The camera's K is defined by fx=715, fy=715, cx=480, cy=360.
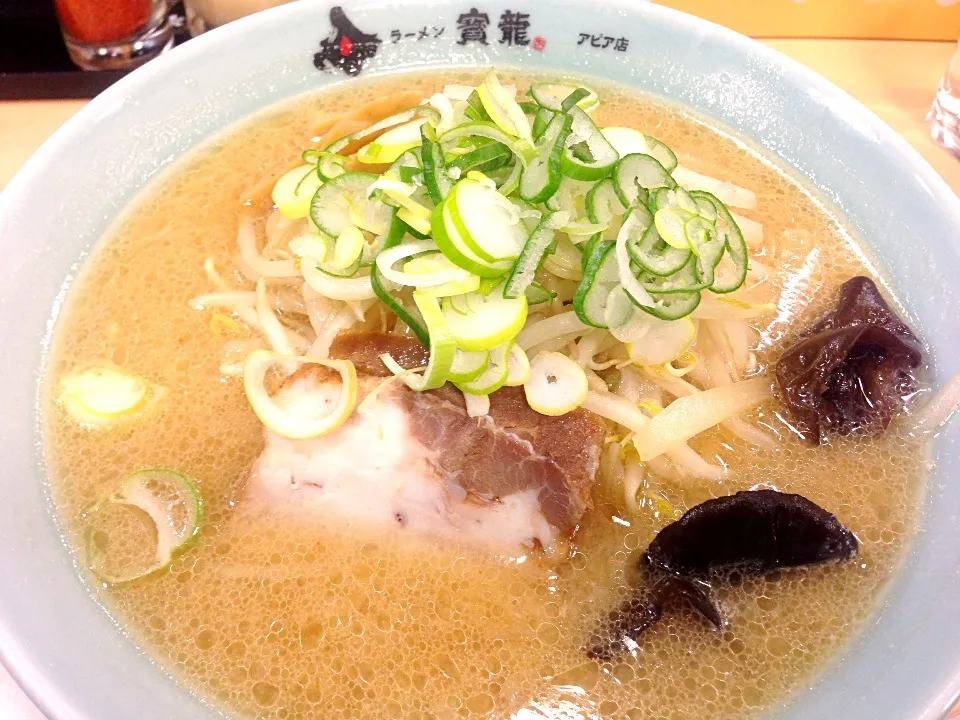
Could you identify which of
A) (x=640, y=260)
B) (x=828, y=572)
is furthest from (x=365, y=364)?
(x=828, y=572)

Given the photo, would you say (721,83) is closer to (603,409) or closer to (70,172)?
(603,409)

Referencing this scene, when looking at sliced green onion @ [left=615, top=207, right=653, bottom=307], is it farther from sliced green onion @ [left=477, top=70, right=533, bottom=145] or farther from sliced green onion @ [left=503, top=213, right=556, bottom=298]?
sliced green onion @ [left=477, top=70, right=533, bottom=145]

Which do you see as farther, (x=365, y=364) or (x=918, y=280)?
(x=918, y=280)

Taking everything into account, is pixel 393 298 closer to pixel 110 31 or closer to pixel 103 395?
pixel 103 395

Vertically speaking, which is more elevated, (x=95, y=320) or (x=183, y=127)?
(x=183, y=127)

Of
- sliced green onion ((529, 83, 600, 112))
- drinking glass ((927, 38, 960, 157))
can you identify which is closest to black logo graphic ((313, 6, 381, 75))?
sliced green onion ((529, 83, 600, 112))

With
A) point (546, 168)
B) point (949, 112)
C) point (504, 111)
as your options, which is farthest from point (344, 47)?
point (949, 112)
